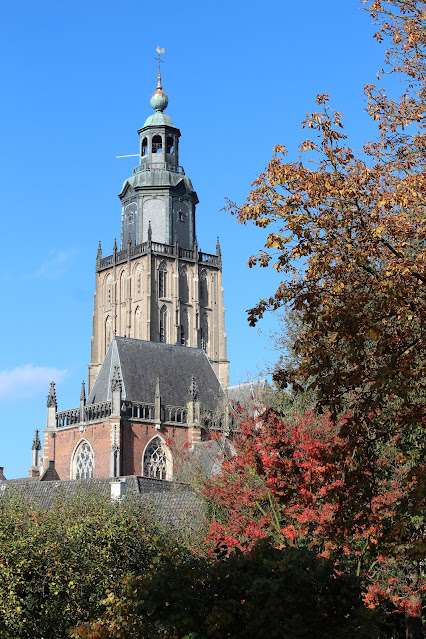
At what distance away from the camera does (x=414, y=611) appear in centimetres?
2250

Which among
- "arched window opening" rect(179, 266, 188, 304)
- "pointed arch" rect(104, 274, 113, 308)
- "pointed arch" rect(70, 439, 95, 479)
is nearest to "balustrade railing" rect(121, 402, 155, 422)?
"pointed arch" rect(70, 439, 95, 479)

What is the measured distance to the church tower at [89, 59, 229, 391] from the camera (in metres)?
83.5

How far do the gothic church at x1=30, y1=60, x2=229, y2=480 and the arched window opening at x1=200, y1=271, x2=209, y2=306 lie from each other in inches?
3.5

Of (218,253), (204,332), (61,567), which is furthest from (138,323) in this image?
(61,567)

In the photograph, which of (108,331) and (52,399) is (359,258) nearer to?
(52,399)

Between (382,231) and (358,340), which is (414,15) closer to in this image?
(382,231)

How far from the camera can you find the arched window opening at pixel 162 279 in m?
84.2

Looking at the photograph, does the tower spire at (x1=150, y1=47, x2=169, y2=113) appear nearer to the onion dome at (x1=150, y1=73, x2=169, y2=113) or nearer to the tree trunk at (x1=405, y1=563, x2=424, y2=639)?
the onion dome at (x1=150, y1=73, x2=169, y2=113)

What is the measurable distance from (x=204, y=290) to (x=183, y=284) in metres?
2.52

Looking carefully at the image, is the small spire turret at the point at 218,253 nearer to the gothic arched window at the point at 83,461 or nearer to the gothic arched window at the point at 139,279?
the gothic arched window at the point at 139,279

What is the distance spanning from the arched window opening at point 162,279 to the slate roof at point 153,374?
53.0 feet

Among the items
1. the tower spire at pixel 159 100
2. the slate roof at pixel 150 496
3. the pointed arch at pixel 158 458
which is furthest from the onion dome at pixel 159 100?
the slate roof at pixel 150 496

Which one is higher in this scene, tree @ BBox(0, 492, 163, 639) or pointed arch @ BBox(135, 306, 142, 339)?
pointed arch @ BBox(135, 306, 142, 339)

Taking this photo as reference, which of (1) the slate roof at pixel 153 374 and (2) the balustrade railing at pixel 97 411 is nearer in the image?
(2) the balustrade railing at pixel 97 411
